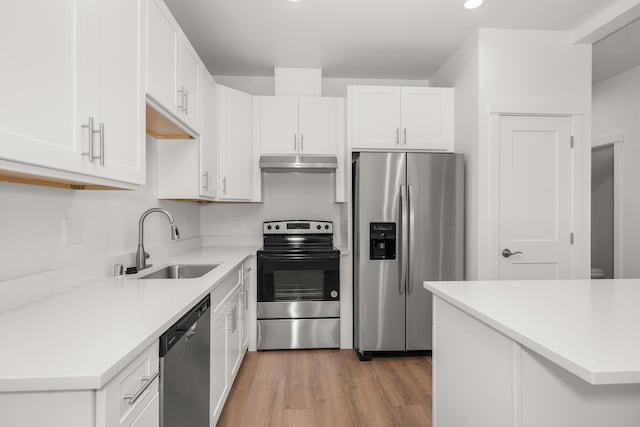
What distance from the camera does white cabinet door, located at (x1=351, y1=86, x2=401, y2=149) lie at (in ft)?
10.2

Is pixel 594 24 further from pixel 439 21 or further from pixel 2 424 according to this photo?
pixel 2 424

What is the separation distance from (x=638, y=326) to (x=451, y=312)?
591mm

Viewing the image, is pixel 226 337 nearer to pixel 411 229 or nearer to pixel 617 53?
pixel 411 229

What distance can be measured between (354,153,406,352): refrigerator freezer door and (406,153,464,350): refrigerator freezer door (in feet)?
0.38

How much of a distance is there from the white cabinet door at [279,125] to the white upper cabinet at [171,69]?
33.7 inches

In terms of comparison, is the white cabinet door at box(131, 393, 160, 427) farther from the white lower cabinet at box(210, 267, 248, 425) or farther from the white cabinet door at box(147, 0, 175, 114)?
the white cabinet door at box(147, 0, 175, 114)

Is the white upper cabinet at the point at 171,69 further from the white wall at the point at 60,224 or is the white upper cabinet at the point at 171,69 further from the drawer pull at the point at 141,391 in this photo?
the drawer pull at the point at 141,391

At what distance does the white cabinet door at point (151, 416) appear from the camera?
3.09 ft

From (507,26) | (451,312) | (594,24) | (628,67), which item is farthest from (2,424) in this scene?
(628,67)

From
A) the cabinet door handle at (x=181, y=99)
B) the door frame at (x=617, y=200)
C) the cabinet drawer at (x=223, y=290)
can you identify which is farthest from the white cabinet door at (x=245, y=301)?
the door frame at (x=617, y=200)

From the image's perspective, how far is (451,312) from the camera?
57.6 inches

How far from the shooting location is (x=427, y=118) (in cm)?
315

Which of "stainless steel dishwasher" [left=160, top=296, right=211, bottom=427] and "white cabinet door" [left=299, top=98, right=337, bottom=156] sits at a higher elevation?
"white cabinet door" [left=299, top=98, right=337, bottom=156]

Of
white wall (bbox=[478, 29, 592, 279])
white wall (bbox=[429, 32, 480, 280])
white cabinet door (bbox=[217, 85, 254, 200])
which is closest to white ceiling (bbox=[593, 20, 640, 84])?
white wall (bbox=[478, 29, 592, 279])
